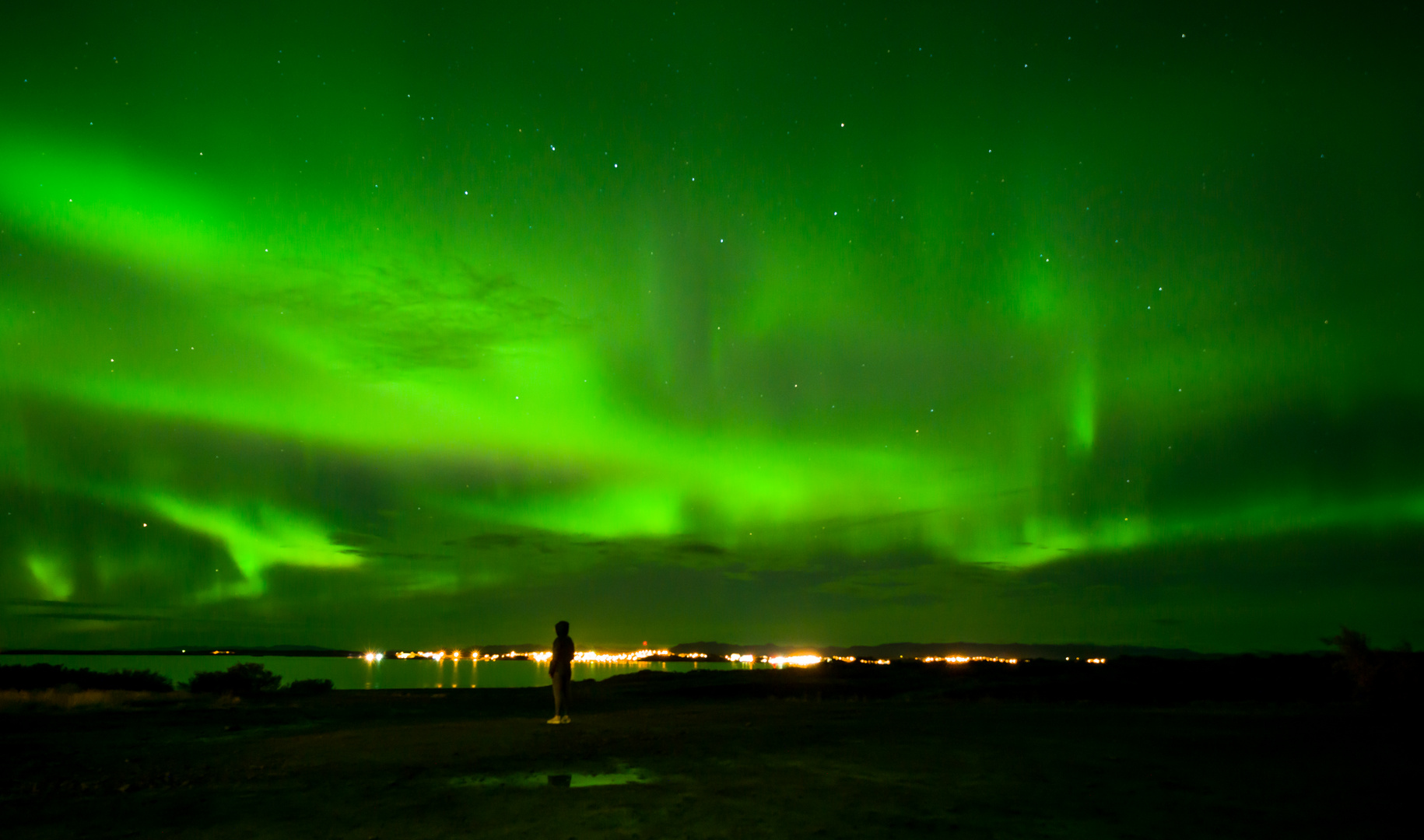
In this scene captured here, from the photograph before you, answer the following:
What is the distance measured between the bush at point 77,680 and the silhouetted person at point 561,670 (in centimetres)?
3154

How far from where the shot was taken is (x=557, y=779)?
12.4 metres

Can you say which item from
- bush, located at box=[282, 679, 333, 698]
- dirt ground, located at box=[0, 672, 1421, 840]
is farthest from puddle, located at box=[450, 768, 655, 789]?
bush, located at box=[282, 679, 333, 698]

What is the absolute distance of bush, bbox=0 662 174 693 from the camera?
44.1m

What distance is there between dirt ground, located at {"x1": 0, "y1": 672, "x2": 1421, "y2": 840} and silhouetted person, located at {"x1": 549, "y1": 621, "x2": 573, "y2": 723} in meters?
0.56

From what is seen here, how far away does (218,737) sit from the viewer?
18.8 meters

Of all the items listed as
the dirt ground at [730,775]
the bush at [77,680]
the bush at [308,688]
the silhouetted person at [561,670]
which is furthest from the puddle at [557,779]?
the bush at [77,680]

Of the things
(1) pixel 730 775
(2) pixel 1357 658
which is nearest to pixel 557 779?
(1) pixel 730 775

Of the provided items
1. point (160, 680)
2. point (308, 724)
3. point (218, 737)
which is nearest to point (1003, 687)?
point (308, 724)

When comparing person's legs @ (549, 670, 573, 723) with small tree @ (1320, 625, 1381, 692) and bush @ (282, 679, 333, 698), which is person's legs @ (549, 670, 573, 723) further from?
small tree @ (1320, 625, 1381, 692)

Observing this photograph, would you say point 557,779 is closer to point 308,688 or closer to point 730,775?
point 730,775

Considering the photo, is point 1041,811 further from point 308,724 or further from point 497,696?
point 497,696

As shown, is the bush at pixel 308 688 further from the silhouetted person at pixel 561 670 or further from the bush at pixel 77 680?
the silhouetted person at pixel 561 670

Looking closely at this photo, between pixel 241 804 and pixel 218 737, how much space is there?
961 cm

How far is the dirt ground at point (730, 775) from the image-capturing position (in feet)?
31.4
